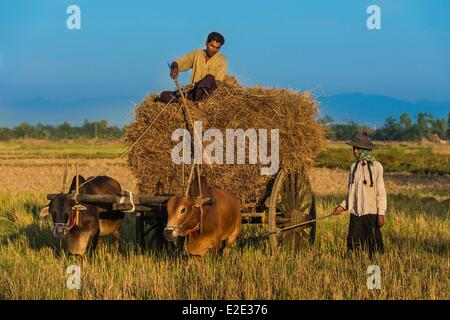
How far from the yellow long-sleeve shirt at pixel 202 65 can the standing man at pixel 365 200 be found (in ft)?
7.04

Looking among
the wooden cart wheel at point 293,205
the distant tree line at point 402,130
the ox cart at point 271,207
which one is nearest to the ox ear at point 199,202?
the ox cart at point 271,207

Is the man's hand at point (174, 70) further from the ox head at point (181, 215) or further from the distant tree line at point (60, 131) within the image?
the distant tree line at point (60, 131)

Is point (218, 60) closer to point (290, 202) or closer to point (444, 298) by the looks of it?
point (290, 202)

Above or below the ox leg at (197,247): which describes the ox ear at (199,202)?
above

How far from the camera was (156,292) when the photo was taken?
5.96 metres

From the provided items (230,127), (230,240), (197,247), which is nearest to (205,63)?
(230,127)

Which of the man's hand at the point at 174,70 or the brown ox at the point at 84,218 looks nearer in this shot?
the brown ox at the point at 84,218

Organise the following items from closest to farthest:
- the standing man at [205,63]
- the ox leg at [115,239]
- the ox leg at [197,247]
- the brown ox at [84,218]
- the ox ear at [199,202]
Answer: the ox ear at [199,202] < the ox leg at [197,247] < the brown ox at [84,218] < the standing man at [205,63] < the ox leg at [115,239]

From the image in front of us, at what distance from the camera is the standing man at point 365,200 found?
762 cm

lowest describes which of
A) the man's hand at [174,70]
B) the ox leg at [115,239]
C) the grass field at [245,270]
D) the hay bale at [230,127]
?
the grass field at [245,270]

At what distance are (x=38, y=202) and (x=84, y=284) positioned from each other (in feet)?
28.6

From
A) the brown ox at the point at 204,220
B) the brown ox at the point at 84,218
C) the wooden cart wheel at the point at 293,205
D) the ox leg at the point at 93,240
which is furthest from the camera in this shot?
the wooden cart wheel at the point at 293,205

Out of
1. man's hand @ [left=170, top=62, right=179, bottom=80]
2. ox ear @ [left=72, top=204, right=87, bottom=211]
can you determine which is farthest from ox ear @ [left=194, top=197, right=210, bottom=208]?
man's hand @ [left=170, top=62, right=179, bottom=80]

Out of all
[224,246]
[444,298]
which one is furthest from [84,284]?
[444,298]
